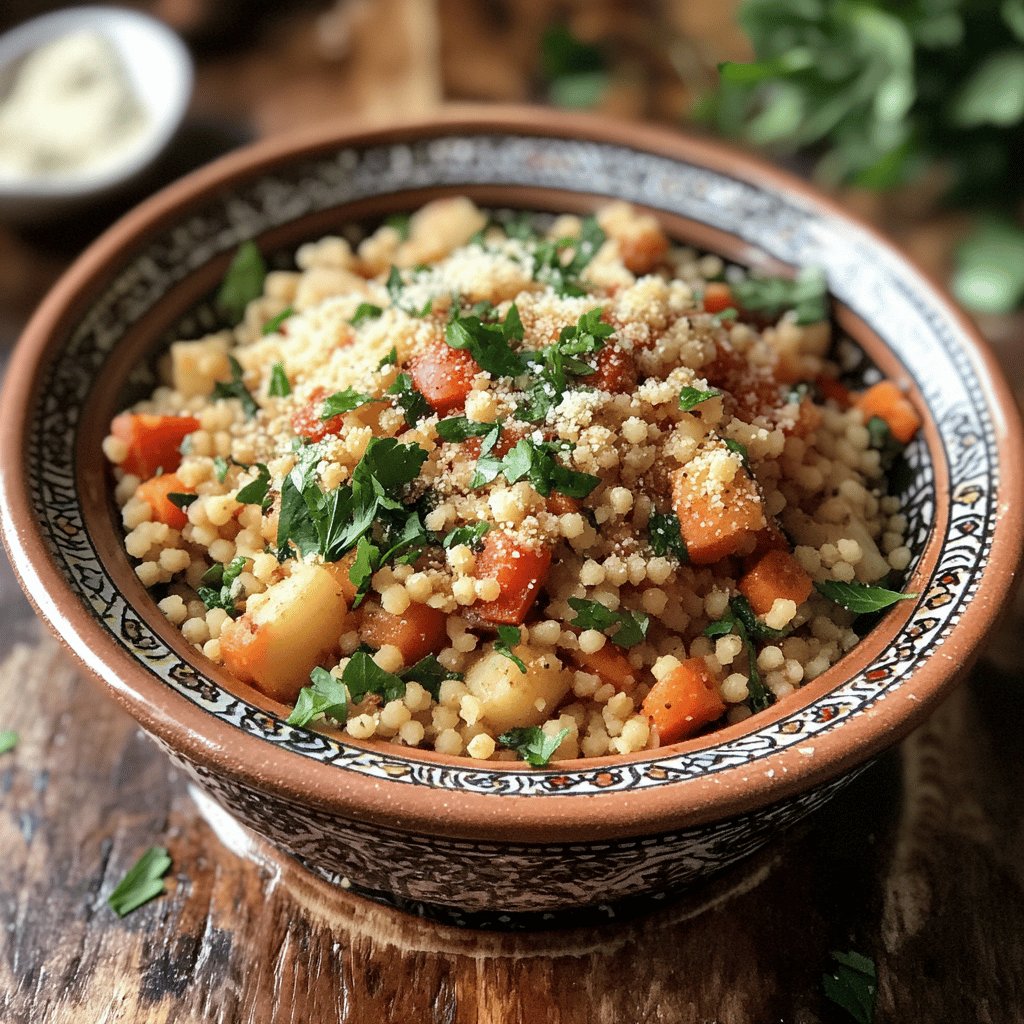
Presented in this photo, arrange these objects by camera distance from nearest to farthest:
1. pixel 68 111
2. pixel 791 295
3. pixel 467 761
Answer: pixel 467 761, pixel 791 295, pixel 68 111

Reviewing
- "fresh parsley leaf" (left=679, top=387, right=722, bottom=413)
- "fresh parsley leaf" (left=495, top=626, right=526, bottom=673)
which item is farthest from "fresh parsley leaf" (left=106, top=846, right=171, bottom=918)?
"fresh parsley leaf" (left=679, top=387, right=722, bottom=413)

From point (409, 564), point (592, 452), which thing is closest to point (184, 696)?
point (409, 564)

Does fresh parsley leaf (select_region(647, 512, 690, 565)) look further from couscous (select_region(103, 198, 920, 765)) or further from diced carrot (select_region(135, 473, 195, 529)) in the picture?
diced carrot (select_region(135, 473, 195, 529))

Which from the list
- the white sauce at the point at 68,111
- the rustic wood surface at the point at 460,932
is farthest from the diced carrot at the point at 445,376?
the white sauce at the point at 68,111

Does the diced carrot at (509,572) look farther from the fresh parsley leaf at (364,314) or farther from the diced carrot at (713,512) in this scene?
the fresh parsley leaf at (364,314)

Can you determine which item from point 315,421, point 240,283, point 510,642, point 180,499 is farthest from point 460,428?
point 240,283

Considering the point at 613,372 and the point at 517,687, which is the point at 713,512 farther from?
the point at 517,687
